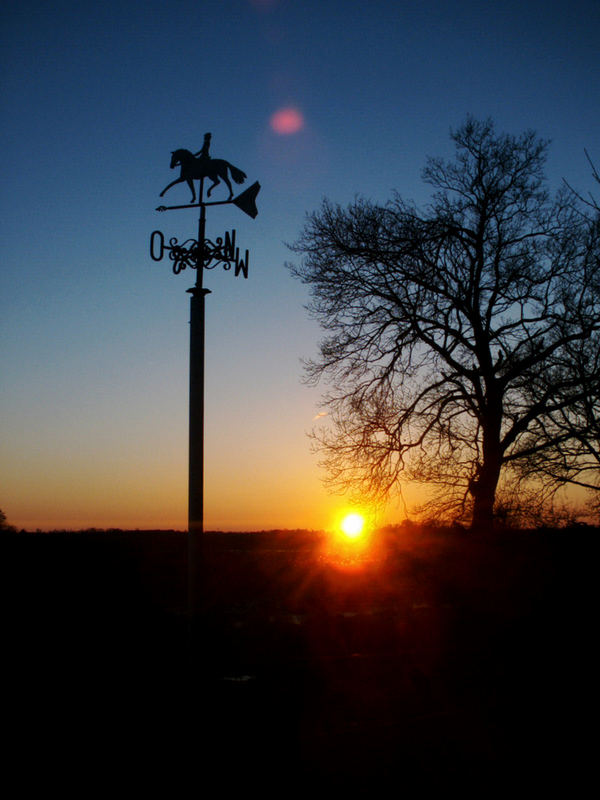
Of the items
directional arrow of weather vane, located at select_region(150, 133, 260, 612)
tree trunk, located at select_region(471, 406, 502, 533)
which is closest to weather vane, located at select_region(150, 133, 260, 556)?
directional arrow of weather vane, located at select_region(150, 133, 260, 612)

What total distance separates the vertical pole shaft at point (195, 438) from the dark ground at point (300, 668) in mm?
202

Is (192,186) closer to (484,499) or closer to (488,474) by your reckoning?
(488,474)

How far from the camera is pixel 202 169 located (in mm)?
8906

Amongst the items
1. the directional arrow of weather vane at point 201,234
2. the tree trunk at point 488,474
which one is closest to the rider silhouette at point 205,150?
the directional arrow of weather vane at point 201,234

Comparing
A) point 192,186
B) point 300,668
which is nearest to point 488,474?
point 300,668

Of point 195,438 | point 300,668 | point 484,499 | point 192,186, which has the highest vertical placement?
point 192,186

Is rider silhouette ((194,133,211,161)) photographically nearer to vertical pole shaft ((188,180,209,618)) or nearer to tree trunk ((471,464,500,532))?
vertical pole shaft ((188,180,209,618))

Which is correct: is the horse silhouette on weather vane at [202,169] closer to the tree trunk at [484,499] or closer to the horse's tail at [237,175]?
the horse's tail at [237,175]

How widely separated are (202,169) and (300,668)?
602cm

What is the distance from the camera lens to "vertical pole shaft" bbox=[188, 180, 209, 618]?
27.2ft

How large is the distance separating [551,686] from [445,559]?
691cm

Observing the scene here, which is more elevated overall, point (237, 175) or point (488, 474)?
point (237, 175)

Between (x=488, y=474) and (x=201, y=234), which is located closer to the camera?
(x=201, y=234)

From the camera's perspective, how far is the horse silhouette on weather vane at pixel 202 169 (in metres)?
8.91
